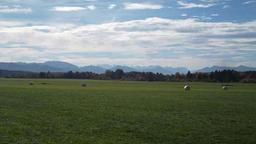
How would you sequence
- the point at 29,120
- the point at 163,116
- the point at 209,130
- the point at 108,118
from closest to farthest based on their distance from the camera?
the point at 209,130 < the point at 29,120 < the point at 108,118 < the point at 163,116

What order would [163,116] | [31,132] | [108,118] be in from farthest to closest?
1. [163,116]
2. [108,118]
3. [31,132]

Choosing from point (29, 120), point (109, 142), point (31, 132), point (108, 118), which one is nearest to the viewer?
point (109, 142)

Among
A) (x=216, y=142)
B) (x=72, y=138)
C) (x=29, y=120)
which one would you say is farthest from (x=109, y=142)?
(x=29, y=120)

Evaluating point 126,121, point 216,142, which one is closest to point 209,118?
point 126,121

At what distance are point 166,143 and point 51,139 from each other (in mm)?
4450

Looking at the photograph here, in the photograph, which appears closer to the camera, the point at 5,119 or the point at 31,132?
the point at 31,132

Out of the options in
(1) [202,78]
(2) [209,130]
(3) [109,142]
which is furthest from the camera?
(1) [202,78]

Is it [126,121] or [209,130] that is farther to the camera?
[126,121]

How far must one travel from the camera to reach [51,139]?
59.5 ft

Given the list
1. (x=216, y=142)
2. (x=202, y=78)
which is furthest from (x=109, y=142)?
(x=202, y=78)

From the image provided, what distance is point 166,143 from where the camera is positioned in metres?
17.6

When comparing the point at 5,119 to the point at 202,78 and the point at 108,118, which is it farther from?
the point at 202,78

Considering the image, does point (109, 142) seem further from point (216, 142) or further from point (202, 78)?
point (202, 78)

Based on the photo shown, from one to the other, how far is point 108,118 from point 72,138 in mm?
8135
